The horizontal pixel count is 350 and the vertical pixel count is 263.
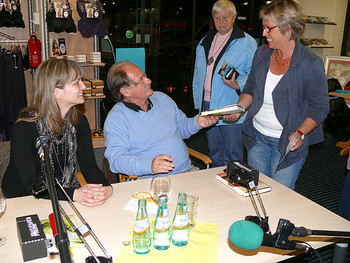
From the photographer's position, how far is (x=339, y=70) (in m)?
5.69

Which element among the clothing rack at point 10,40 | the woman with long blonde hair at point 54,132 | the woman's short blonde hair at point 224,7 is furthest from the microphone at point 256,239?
the clothing rack at point 10,40

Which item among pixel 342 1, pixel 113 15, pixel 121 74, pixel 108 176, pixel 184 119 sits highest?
pixel 342 1

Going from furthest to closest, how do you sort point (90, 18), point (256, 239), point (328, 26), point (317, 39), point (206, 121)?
point (328, 26) < point (317, 39) < point (90, 18) < point (206, 121) < point (256, 239)

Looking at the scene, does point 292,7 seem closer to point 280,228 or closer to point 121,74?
point 121,74

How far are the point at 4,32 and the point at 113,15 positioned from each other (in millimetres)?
1996

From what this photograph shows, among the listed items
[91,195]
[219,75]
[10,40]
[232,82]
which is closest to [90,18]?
[10,40]

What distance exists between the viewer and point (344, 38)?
747 cm

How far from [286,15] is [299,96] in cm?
52

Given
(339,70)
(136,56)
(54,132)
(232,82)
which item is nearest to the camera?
(54,132)

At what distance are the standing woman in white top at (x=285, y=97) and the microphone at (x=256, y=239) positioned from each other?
4.18 ft

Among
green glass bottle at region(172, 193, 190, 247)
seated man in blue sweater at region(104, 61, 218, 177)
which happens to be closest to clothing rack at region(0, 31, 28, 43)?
seated man in blue sweater at region(104, 61, 218, 177)

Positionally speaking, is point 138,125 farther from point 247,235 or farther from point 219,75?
point 247,235

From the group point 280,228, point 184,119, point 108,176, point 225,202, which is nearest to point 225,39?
point 184,119

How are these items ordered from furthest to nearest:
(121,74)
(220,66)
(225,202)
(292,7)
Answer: (220,66), (121,74), (292,7), (225,202)
